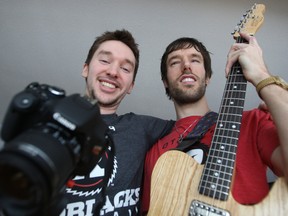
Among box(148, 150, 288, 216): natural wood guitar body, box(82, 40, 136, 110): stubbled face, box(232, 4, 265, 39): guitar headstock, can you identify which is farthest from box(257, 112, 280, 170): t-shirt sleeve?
box(82, 40, 136, 110): stubbled face

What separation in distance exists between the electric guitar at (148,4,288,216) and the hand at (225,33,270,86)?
0.04 m

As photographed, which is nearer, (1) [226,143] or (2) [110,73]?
(1) [226,143]

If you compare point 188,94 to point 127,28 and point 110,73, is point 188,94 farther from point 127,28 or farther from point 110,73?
point 127,28

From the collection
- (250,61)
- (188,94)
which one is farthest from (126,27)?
(250,61)

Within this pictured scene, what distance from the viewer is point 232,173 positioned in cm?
67

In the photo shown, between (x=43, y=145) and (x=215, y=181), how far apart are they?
455 mm

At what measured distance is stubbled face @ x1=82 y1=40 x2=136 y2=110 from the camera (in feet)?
3.53

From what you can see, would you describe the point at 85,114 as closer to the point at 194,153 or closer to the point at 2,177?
Answer: the point at 2,177

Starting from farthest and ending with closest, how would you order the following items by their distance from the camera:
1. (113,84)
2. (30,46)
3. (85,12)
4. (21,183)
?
(30,46) < (85,12) < (113,84) < (21,183)

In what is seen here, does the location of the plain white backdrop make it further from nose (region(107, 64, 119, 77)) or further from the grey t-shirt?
the grey t-shirt

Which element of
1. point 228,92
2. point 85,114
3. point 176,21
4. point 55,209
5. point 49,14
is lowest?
point 55,209

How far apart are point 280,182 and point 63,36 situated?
1229mm

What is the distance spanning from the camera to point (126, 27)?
140 cm

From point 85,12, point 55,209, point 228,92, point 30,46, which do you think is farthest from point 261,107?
point 30,46
